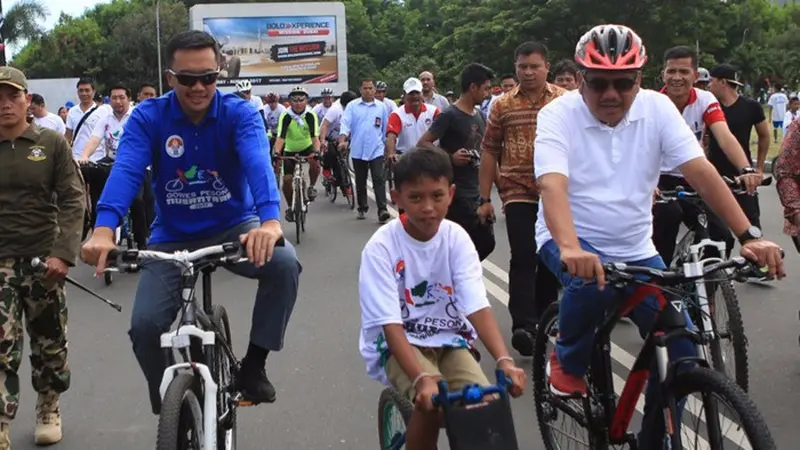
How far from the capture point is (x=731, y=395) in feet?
10.7

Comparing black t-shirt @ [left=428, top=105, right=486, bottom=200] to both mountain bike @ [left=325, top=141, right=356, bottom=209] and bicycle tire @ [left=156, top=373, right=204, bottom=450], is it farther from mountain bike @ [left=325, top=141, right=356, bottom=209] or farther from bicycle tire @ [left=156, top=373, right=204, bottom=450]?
mountain bike @ [left=325, top=141, right=356, bottom=209]

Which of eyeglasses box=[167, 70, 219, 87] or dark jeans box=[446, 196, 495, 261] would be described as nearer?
eyeglasses box=[167, 70, 219, 87]

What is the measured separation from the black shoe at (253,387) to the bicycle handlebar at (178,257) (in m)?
0.79

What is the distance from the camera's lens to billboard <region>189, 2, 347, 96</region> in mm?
53656

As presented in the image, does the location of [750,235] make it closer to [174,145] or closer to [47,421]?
[174,145]

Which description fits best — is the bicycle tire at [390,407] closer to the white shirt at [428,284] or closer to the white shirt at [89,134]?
the white shirt at [428,284]

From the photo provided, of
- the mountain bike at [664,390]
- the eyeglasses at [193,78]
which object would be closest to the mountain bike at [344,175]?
the eyeglasses at [193,78]

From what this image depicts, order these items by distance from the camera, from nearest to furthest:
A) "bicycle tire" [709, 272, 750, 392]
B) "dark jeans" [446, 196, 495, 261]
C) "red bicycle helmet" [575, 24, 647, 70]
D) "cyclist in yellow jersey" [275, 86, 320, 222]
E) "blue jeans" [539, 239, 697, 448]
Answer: "blue jeans" [539, 239, 697, 448], "red bicycle helmet" [575, 24, 647, 70], "bicycle tire" [709, 272, 750, 392], "dark jeans" [446, 196, 495, 261], "cyclist in yellow jersey" [275, 86, 320, 222]

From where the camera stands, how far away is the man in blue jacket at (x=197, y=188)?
4360 mm

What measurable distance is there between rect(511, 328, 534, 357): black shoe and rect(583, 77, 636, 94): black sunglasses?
286 centimetres

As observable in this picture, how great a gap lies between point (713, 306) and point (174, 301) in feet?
9.46

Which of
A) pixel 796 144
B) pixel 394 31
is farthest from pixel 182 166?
pixel 394 31

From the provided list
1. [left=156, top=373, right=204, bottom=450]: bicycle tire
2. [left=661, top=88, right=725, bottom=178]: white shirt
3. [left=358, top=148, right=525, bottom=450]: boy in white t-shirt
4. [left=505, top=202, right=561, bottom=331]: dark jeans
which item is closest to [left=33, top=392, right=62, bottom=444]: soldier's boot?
[left=156, top=373, right=204, bottom=450]: bicycle tire

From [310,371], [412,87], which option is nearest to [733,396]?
[310,371]
